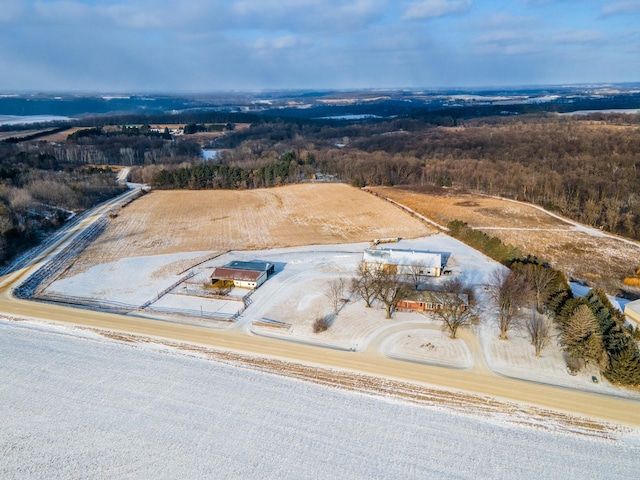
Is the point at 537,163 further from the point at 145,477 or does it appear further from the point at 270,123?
the point at 270,123

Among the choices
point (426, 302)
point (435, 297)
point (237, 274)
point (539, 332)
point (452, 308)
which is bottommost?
point (426, 302)

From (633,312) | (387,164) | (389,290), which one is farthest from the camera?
(387,164)

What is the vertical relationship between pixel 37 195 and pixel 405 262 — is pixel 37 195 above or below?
above

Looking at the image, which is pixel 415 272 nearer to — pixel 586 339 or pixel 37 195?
pixel 586 339

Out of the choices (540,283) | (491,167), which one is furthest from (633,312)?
(491,167)

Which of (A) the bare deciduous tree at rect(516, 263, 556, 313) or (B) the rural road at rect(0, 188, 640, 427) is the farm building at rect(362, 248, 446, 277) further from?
(B) the rural road at rect(0, 188, 640, 427)

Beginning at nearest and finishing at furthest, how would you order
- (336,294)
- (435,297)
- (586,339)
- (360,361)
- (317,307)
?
(586,339) < (360,361) < (435,297) < (317,307) < (336,294)

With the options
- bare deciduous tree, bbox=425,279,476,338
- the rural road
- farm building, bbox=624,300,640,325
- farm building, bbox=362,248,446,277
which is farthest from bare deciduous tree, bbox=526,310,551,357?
farm building, bbox=362,248,446,277

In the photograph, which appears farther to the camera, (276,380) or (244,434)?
(276,380)
